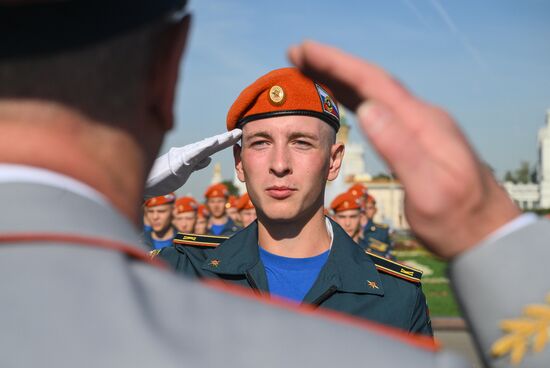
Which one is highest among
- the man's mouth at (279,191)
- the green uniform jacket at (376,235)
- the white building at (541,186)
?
the man's mouth at (279,191)

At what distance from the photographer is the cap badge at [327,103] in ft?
12.5

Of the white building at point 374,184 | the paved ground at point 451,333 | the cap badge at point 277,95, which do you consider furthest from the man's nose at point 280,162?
the white building at point 374,184

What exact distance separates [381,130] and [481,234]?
23 cm

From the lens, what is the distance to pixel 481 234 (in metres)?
1.26

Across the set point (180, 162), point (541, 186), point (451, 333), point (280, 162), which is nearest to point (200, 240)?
point (180, 162)

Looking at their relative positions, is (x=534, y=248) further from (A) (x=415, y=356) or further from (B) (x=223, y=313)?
(B) (x=223, y=313)

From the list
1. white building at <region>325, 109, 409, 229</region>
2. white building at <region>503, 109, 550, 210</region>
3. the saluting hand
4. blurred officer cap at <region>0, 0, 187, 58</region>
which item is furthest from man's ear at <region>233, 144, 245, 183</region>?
white building at <region>503, 109, 550, 210</region>

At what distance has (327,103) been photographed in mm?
3844

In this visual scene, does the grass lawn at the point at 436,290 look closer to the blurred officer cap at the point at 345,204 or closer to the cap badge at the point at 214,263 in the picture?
the blurred officer cap at the point at 345,204

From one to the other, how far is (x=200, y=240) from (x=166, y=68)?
9.56ft

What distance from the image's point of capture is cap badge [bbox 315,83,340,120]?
3.82 meters

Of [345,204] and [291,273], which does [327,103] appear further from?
[345,204]

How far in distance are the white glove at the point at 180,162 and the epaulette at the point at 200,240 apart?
1.03 feet

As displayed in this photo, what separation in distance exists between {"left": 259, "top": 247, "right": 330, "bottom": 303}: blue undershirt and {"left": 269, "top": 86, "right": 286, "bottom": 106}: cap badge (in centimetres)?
71
